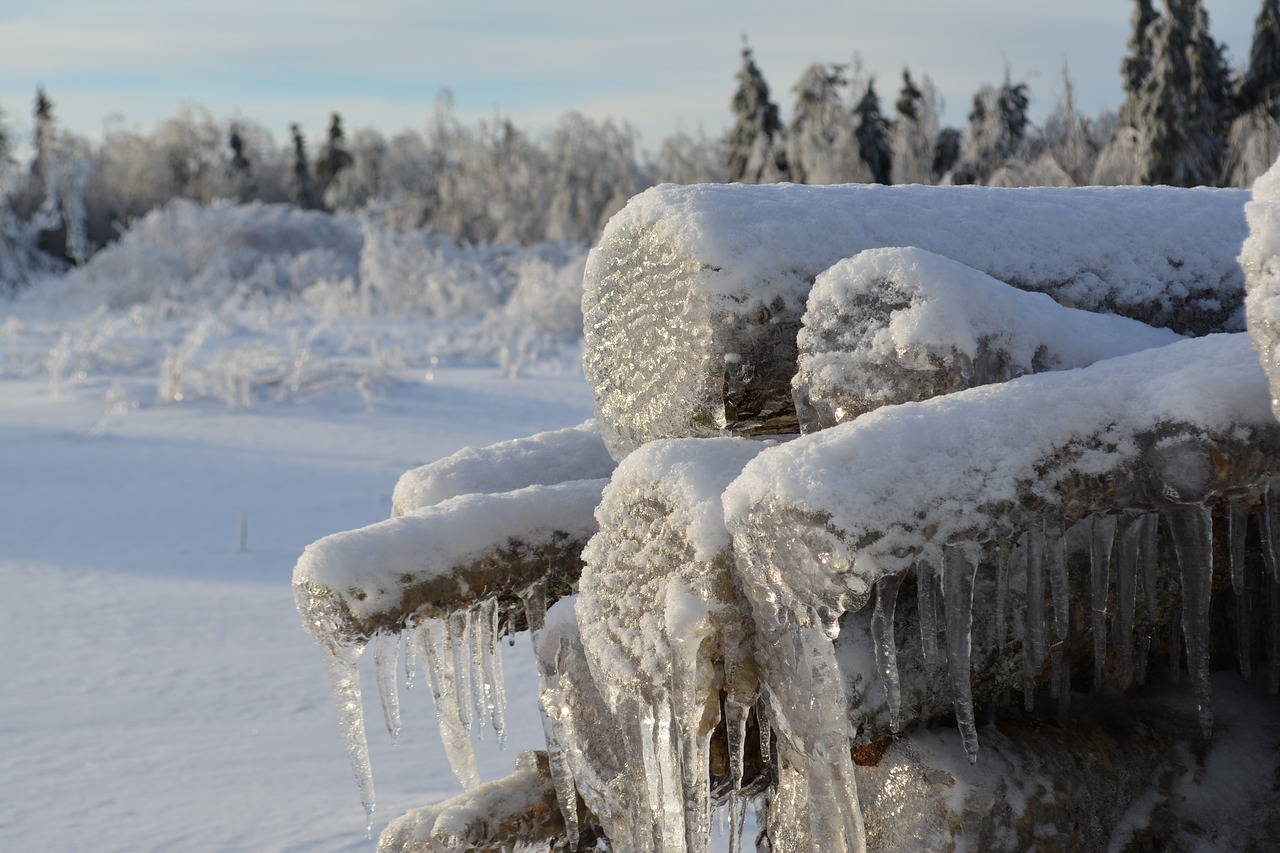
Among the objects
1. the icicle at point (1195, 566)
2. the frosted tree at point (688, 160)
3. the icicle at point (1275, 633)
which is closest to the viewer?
the icicle at point (1195, 566)

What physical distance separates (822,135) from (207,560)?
963 centimetres

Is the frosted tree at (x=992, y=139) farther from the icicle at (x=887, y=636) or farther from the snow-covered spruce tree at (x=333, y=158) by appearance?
the snow-covered spruce tree at (x=333, y=158)

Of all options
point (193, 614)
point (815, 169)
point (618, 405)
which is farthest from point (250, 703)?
point (815, 169)

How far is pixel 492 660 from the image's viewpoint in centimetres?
232

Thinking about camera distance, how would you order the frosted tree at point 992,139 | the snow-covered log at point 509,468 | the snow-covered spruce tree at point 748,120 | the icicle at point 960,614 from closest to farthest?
1. the icicle at point 960,614
2. the snow-covered log at point 509,468
3. the frosted tree at point 992,139
4. the snow-covered spruce tree at point 748,120

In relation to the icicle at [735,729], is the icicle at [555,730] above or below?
below

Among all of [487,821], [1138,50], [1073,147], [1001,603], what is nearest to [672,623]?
[1001,603]

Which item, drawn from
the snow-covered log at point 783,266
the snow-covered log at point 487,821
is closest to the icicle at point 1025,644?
the snow-covered log at point 783,266

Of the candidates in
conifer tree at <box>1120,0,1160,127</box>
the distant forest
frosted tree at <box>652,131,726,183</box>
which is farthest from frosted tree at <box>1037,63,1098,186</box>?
frosted tree at <box>652,131,726,183</box>

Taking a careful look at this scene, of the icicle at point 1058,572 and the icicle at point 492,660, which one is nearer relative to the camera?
the icicle at point 1058,572

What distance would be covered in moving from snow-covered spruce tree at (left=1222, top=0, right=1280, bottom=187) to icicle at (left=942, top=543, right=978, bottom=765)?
979 centimetres

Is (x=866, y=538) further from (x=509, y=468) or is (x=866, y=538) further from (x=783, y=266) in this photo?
(x=509, y=468)

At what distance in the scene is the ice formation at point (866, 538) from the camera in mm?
1357

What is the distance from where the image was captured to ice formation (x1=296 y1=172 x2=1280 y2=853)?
4.45 ft
